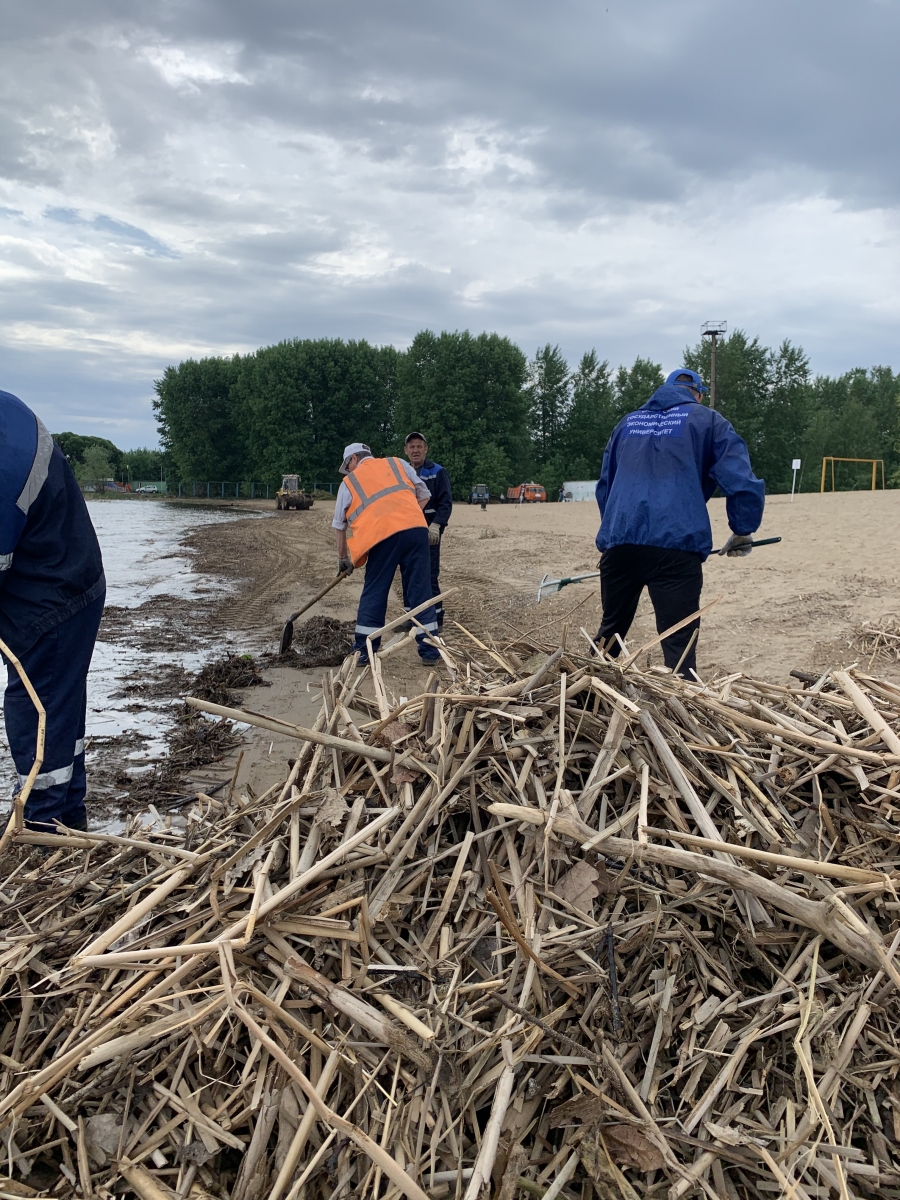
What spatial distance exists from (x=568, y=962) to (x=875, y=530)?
15158 mm

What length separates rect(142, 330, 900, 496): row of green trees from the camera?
60.1 m

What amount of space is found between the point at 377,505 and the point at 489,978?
519 cm

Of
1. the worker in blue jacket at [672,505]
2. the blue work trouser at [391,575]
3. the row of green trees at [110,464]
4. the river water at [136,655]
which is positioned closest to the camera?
the worker in blue jacket at [672,505]

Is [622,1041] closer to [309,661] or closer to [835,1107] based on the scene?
[835,1107]

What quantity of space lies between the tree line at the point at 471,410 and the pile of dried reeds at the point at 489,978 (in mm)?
56193

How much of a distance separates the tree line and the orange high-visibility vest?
169 feet

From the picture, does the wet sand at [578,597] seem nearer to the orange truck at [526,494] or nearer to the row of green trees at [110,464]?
the orange truck at [526,494]

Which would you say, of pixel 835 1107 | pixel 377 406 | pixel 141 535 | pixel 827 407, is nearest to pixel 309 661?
pixel 835 1107

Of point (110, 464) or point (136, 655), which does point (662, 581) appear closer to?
point (136, 655)

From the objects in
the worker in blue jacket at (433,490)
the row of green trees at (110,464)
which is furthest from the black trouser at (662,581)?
the row of green trees at (110,464)

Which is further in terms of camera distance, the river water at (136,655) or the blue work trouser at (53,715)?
the river water at (136,655)

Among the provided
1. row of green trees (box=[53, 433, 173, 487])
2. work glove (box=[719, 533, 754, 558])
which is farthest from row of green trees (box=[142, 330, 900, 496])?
work glove (box=[719, 533, 754, 558])

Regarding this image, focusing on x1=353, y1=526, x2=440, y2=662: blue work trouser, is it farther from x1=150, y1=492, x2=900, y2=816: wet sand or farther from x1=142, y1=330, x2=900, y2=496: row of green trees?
x1=142, y1=330, x2=900, y2=496: row of green trees

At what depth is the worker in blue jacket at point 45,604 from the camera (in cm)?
335
